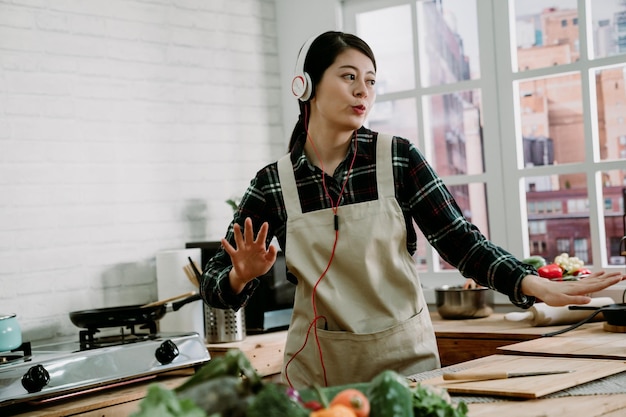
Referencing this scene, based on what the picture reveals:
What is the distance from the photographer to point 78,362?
2.92 meters

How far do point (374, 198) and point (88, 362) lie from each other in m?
1.23

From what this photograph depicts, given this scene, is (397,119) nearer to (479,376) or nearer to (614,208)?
(614,208)

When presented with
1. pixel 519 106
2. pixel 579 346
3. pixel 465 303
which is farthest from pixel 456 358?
pixel 519 106

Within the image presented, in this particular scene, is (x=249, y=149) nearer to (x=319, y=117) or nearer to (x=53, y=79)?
(x=53, y=79)

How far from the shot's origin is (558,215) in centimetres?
477

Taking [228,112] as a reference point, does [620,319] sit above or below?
below

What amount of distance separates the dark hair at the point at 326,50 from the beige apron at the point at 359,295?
28cm

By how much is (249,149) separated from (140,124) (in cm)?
66

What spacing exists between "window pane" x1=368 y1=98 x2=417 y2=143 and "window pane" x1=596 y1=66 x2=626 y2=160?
1.41 m

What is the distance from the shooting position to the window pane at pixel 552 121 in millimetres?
4781

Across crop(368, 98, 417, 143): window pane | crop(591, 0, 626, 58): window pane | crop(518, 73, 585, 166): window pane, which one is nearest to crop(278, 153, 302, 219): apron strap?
crop(591, 0, 626, 58): window pane

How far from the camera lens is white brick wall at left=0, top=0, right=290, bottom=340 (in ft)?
11.3

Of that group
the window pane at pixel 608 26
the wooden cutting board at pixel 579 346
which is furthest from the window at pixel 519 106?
the wooden cutting board at pixel 579 346

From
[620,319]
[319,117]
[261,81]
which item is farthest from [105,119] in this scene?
[620,319]
